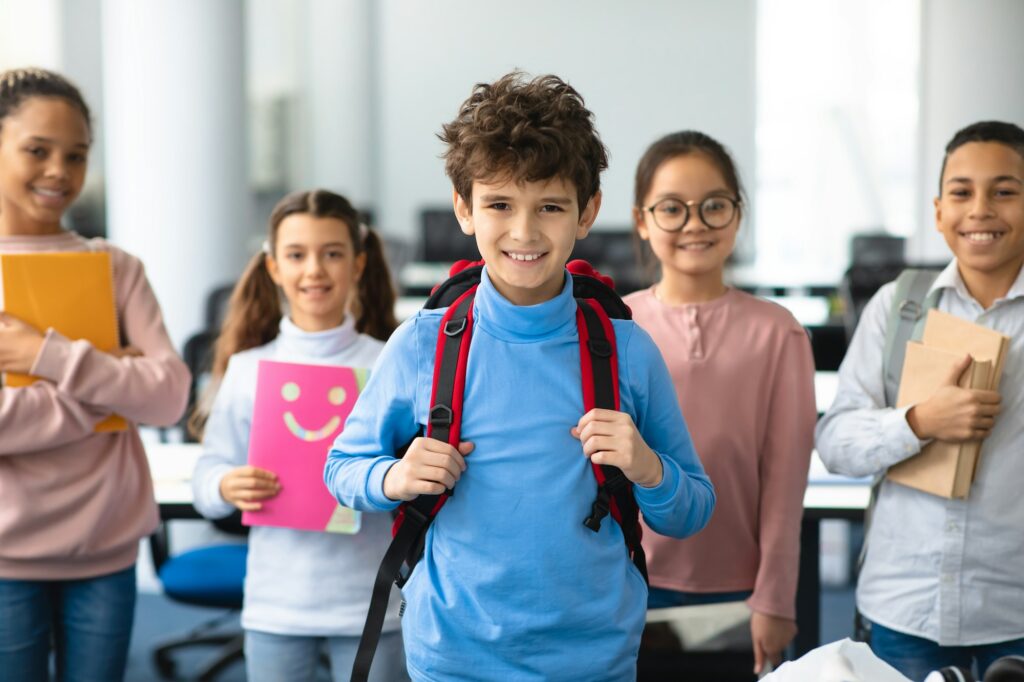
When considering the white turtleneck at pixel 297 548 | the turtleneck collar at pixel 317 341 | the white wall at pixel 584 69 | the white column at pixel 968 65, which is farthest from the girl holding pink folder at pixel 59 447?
the white wall at pixel 584 69

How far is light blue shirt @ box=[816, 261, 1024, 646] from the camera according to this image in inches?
77.6

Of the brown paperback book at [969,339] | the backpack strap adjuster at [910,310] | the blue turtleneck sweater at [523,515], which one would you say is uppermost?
the backpack strap adjuster at [910,310]

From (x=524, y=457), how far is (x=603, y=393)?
0.13 m

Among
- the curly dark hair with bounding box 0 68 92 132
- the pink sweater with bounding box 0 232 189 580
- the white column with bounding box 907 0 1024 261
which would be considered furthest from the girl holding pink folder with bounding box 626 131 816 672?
the white column with bounding box 907 0 1024 261

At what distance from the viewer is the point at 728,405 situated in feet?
6.94

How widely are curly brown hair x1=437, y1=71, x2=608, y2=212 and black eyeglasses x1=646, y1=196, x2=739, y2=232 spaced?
66 cm

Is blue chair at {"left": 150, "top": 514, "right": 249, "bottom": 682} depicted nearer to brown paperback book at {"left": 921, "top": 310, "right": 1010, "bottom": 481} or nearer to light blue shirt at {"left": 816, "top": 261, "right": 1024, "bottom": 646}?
light blue shirt at {"left": 816, "top": 261, "right": 1024, "bottom": 646}

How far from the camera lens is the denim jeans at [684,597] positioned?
2.13 m

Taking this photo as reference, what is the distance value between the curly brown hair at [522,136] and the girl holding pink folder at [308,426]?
850 millimetres

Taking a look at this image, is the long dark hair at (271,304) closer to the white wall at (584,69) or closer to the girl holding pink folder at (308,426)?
the girl holding pink folder at (308,426)

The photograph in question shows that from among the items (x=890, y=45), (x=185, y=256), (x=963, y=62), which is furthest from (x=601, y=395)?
(x=890, y=45)

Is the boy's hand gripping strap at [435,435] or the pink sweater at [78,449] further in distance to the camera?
the pink sweater at [78,449]

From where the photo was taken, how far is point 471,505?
59.4 inches

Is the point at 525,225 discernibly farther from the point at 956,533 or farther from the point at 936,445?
the point at 956,533
